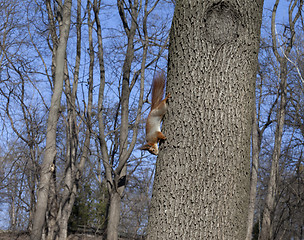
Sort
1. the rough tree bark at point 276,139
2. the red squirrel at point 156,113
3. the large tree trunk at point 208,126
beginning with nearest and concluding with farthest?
the large tree trunk at point 208,126 → the red squirrel at point 156,113 → the rough tree bark at point 276,139

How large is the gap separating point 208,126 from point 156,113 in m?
0.37

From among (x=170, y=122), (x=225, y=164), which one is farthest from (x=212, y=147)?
(x=170, y=122)

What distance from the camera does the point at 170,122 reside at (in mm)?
1954

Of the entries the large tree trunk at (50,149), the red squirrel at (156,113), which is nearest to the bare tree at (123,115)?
the large tree trunk at (50,149)

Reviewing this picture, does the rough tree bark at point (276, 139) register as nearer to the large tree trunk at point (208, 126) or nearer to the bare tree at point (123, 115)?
the bare tree at point (123, 115)

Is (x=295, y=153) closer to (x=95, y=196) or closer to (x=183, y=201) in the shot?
(x=95, y=196)

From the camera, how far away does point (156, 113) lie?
81.7 inches

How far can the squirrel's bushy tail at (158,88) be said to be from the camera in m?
2.11

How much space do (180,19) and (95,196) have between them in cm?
1437

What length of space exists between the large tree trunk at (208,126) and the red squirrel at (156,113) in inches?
2.3

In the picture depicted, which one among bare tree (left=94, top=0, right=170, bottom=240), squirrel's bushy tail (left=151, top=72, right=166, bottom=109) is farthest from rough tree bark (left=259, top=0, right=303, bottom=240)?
squirrel's bushy tail (left=151, top=72, right=166, bottom=109)

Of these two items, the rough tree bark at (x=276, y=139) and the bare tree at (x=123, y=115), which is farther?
the rough tree bark at (x=276, y=139)

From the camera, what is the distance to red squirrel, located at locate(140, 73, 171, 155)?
2.02 metres

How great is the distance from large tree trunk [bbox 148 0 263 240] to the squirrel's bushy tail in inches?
5.8
